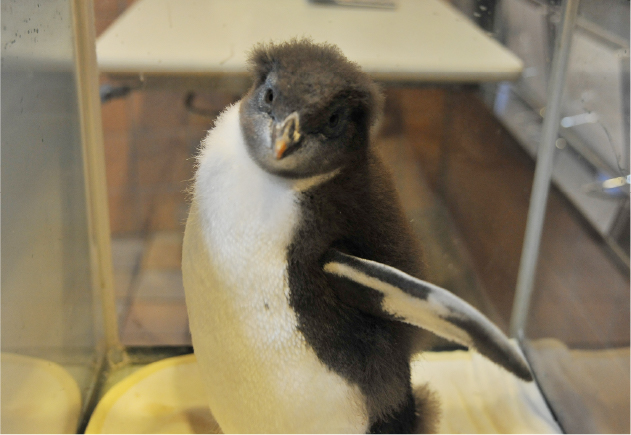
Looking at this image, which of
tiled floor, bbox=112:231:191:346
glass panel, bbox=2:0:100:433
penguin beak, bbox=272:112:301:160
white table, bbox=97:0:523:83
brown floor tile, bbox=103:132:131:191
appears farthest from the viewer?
tiled floor, bbox=112:231:191:346

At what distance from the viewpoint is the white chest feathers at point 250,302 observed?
482 millimetres

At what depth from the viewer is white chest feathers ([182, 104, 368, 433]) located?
19.0 inches

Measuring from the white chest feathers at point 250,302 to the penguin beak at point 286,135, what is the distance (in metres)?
0.07

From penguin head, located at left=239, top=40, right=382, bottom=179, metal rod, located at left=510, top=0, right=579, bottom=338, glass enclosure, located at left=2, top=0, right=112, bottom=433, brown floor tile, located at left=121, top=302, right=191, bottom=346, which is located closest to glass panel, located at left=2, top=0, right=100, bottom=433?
glass enclosure, located at left=2, top=0, right=112, bottom=433

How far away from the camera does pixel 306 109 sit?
1.36 feet

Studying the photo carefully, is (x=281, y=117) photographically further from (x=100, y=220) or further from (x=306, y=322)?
(x=100, y=220)

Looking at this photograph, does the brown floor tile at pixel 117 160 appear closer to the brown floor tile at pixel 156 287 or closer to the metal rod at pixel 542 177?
the brown floor tile at pixel 156 287

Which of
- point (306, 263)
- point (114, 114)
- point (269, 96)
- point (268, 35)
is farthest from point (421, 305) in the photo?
point (114, 114)

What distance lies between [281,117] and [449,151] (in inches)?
21.0

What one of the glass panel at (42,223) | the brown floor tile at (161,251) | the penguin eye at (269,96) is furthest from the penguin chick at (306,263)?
the brown floor tile at (161,251)

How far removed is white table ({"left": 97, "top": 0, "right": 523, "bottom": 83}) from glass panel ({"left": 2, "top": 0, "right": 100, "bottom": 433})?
81mm

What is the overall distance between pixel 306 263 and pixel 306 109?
0.14 meters

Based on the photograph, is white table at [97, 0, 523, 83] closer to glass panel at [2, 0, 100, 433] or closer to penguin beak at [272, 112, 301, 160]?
glass panel at [2, 0, 100, 433]

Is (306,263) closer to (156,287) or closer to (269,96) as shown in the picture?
(269,96)
